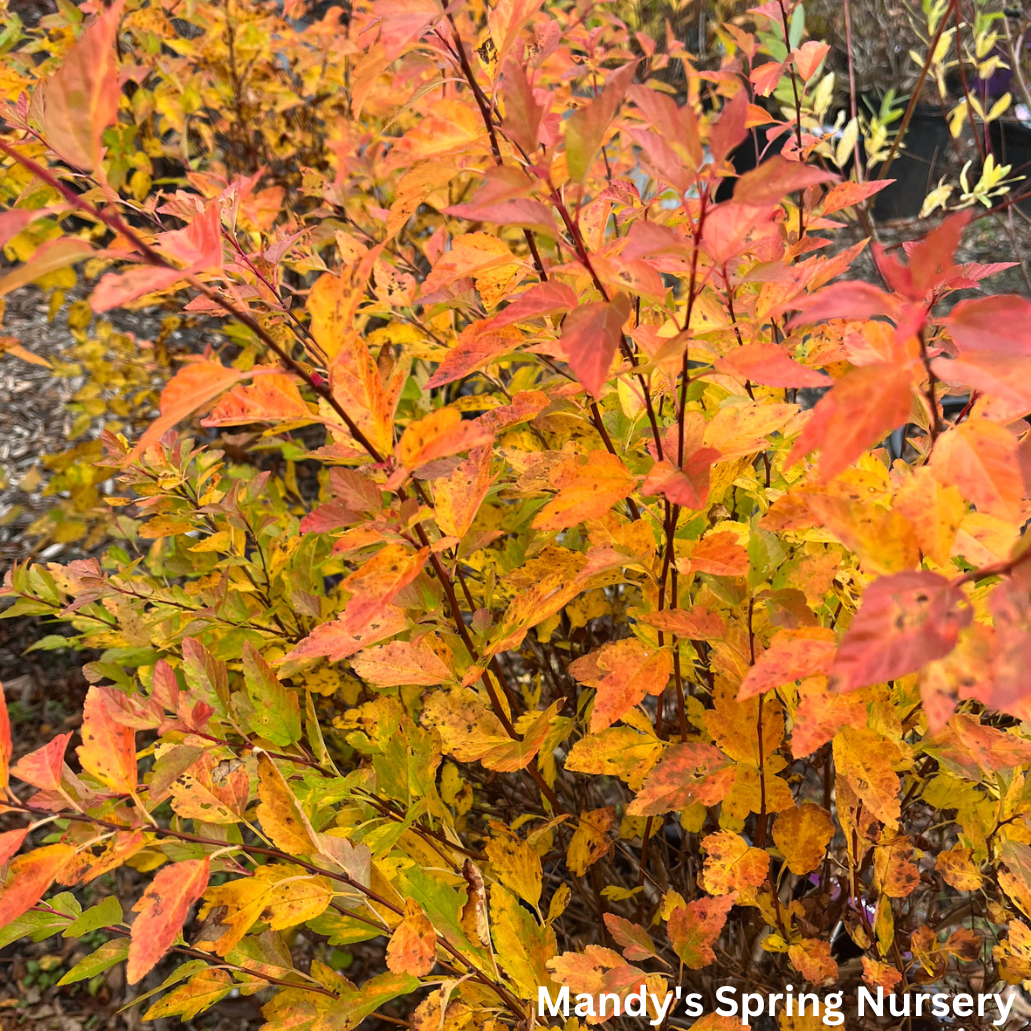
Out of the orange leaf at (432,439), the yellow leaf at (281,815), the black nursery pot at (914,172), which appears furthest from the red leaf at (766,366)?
the black nursery pot at (914,172)

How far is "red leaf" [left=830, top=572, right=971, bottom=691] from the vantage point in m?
0.46

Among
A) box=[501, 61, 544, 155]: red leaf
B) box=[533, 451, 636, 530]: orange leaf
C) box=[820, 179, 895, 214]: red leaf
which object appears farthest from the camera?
box=[820, 179, 895, 214]: red leaf

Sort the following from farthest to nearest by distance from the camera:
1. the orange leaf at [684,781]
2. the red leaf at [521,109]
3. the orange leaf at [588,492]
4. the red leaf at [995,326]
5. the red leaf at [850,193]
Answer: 1. the red leaf at [850,193]
2. the orange leaf at [684,781]
3. the orange leaf at [588,492]
4. the red leaf at [521,109]
5. the red leaf at [995,326]

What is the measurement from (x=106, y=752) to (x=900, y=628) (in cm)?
63

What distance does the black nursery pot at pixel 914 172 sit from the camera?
4.14 m

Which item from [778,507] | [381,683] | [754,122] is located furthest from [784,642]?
[754,122]

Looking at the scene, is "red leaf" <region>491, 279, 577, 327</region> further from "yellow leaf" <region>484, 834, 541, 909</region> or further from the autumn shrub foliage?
"yellow leaf" <region>484, 834, 541, 909</region>

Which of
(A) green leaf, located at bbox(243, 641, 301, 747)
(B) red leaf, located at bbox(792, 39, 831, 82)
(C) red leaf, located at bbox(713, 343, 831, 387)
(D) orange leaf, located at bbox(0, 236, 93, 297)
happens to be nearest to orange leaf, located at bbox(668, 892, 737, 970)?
(A) green leaf, located at bbox(243, 641, 301, 747)

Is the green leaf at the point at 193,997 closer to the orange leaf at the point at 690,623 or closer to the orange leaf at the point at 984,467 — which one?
the orange leaf at the point at 690,623

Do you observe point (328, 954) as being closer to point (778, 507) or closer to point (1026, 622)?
point (778, 507)

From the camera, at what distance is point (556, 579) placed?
2.54 ft

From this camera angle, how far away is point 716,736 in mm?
834

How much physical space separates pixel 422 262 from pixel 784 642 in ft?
7.75

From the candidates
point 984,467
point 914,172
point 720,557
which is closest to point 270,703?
point 720,557
